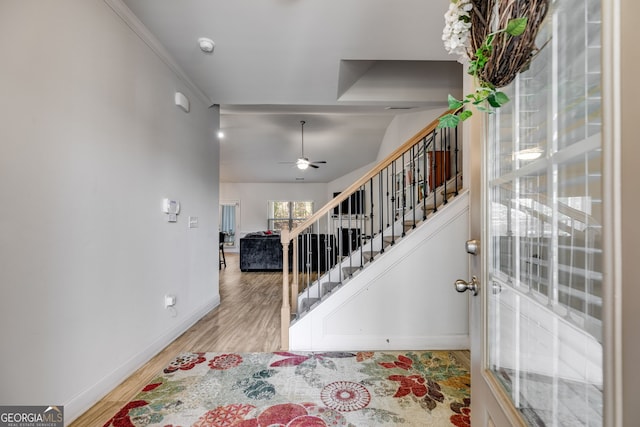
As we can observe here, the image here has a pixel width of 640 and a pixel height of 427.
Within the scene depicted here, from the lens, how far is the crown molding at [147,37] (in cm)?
193

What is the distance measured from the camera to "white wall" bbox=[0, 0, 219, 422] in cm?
134

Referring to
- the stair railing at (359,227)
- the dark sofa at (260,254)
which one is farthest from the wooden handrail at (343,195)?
the dark sofa at (260,254)

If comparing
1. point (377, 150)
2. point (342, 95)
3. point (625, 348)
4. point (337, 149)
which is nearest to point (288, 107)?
point (342, 95)

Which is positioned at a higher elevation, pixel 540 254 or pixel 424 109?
pixel 424 109

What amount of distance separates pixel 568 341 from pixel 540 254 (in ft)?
0.66

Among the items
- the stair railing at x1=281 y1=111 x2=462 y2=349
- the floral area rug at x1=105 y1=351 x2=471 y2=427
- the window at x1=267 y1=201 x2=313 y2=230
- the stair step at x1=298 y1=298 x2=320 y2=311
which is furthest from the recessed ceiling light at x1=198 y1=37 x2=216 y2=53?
the window at x1=267 y1=201 x2=313 y2=230

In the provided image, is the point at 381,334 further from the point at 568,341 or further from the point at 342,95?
the point at 342,95

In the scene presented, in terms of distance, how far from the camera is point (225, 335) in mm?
2846

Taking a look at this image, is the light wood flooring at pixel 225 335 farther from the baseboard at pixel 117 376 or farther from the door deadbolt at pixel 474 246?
the door deadbolt at pixel 474 246

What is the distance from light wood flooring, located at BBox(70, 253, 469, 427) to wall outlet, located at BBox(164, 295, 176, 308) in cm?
37

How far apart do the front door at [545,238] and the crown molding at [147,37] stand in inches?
95.0

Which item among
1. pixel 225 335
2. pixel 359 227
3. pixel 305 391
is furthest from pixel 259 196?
pixel 305 391

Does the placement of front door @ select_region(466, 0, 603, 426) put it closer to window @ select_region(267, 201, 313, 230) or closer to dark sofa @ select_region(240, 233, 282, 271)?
dark sofa @ select_region(240, 233, 282, 271)

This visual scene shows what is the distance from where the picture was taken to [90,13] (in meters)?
1.74
